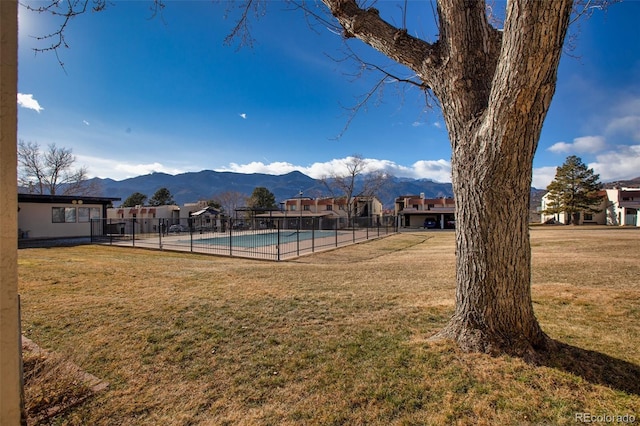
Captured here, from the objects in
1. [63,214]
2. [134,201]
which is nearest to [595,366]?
[63,214]

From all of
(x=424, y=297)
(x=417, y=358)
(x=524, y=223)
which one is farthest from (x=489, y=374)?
(x=424, y=297)

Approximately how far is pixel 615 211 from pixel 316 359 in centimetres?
5612

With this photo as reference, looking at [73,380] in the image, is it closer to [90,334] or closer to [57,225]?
[90,334]

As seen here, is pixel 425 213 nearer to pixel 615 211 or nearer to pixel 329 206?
pixel 329 206

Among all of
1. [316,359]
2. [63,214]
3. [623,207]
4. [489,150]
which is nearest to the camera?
[489,150]

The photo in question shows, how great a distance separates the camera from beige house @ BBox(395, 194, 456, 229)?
1800 inches

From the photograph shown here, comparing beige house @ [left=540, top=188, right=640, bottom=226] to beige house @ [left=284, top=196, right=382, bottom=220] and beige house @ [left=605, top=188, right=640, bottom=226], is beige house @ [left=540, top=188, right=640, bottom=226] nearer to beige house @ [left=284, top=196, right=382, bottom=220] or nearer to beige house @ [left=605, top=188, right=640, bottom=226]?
beige house @ [left=605, top=188, right=640, bottom=226]

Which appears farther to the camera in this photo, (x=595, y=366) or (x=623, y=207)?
(x=623, y=207)

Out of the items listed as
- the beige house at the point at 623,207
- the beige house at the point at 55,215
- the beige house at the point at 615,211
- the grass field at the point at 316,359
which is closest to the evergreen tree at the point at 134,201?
the beige house at the point at 55,215

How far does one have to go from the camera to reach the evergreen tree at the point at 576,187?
39188 millimetres

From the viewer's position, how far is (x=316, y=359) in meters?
2.65

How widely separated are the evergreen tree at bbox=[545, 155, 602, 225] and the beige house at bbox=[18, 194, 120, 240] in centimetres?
5175

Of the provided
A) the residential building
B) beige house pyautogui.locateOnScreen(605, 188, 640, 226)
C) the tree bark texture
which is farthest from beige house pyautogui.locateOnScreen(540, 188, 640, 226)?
the tree bark texture

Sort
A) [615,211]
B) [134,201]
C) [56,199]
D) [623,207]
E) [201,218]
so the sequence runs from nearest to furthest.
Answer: [201,218] → [56,199] → [623,207] → [615,211] → [134,201]
